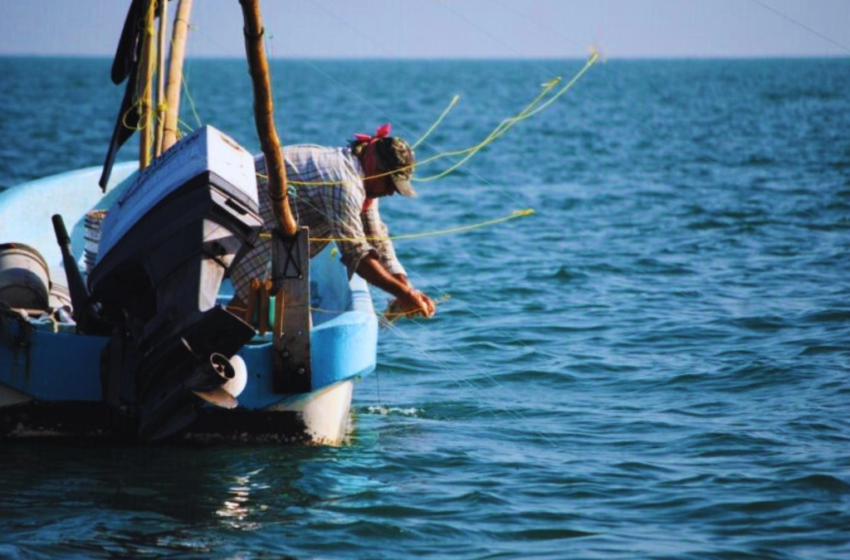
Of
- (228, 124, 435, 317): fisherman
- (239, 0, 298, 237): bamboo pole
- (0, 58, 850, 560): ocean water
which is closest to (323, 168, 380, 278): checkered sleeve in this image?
(228, 124, 435, 317): fisherman

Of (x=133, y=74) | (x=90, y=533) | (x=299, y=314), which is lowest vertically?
(x=90, y=533)

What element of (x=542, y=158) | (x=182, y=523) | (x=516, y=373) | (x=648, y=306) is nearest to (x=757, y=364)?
(x=516, y=373)

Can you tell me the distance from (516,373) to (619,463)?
2.24 m

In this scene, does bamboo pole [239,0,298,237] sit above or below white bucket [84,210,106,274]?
above

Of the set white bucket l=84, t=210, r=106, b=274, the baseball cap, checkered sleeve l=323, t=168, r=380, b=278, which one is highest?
the baseball cap

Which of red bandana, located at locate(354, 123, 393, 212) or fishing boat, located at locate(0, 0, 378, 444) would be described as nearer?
fishing boat, located at locate(0, 0, 378, 444)

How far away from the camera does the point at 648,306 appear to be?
11.4 m

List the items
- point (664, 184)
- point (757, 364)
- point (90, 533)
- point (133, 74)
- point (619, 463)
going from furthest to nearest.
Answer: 1. point (664, 184)
2. point (757, 364)
3. point (133, 74)
4. point (619, 463)
5. point (90, 533)

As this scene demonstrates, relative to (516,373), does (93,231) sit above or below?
above

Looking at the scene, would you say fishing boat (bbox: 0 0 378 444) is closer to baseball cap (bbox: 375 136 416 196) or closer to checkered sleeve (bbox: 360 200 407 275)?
checkered sleeve (bbox: 360 200 407 275)

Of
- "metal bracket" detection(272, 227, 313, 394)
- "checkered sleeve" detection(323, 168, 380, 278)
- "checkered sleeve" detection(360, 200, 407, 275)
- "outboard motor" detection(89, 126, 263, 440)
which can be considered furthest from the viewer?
"checkered sleeve" detection(360, 200, 407, 275)

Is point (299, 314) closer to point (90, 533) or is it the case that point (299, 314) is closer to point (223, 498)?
point (223, 498)

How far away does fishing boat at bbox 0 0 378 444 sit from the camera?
5.96 m

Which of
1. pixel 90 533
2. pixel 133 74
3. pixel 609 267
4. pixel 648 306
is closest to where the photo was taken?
pixel 90 533
